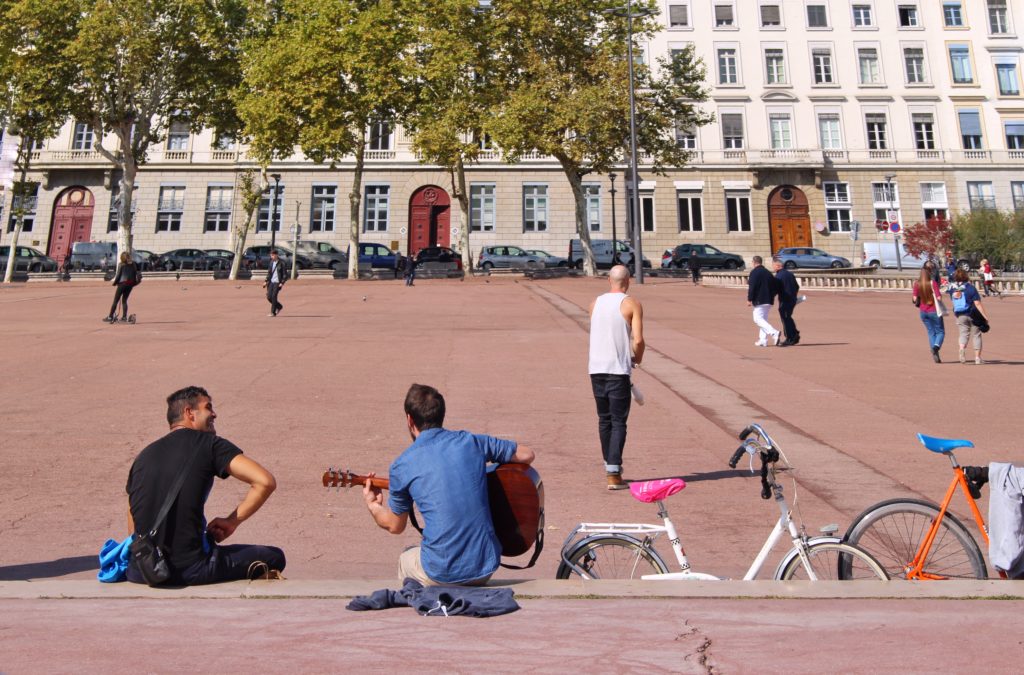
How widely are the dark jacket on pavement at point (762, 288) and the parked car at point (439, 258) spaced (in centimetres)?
2617

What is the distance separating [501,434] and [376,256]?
124 ft

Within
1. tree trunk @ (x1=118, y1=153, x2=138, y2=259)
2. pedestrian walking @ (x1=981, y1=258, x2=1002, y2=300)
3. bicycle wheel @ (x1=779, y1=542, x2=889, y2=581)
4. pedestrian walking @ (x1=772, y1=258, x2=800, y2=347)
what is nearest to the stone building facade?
tree trunk @ (x1=118, y1=153, x2=138, y2=259)

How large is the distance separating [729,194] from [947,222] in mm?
11732

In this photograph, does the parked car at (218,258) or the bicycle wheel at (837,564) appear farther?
the parked car at (218,258)

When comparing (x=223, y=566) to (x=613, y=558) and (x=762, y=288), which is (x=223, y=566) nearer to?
(x=613, y=558)

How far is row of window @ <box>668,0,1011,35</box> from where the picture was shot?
5409cm

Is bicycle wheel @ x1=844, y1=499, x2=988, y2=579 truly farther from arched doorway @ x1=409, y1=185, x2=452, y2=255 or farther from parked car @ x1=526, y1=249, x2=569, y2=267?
arched doorway @ x1=409, y1=185, x2=452, y2=255

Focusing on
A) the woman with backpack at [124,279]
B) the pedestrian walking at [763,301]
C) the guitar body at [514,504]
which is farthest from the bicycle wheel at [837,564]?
the woman with backpack at [124,279]

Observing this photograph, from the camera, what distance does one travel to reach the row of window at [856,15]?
54.1 meters

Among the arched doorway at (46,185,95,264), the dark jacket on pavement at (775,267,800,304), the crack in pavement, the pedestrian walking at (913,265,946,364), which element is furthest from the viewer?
the arched doorway at (46,185,95,264)

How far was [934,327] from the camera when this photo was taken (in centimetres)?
1487

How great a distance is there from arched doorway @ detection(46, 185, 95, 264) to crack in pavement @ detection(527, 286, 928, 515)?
47.6 m

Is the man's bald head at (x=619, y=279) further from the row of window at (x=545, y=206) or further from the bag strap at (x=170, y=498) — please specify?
the row of window at (x=545, y=206)

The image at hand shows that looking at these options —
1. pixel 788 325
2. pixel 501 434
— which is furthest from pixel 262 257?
pixel 501 434
